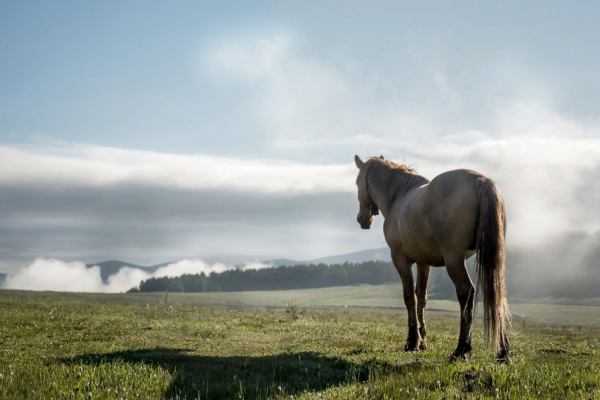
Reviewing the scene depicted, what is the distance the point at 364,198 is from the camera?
16.5 metres

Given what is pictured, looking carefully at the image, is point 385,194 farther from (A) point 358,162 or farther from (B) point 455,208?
(B) point 455,208

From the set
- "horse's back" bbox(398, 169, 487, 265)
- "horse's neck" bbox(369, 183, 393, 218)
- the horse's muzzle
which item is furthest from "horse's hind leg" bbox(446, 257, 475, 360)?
the horse's muzzle

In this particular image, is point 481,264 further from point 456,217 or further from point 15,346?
point 15,346

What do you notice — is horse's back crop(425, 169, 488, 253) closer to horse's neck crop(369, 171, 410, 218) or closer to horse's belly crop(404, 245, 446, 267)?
horse's belly crop(404, 245, 446, 267)

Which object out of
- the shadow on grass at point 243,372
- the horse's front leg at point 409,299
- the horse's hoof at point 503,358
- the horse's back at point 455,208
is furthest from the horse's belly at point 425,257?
the shadow on grass at point 243,372

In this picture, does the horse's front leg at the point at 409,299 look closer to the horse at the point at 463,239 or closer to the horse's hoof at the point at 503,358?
the horse at the point at 463,239

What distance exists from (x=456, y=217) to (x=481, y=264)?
3.47 ft

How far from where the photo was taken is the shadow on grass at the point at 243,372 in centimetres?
817

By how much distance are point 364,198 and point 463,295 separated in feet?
20.1

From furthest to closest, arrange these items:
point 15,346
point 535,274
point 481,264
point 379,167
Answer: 1. point 535,274
2. point 379,167
3. point 15,346
4. point 481,264

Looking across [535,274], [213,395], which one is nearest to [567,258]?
[535,274]

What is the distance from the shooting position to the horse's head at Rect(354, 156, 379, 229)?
53.4ft

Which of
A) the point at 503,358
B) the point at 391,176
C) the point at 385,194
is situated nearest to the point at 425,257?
the point at 503,358

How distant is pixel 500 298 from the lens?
10250mm
